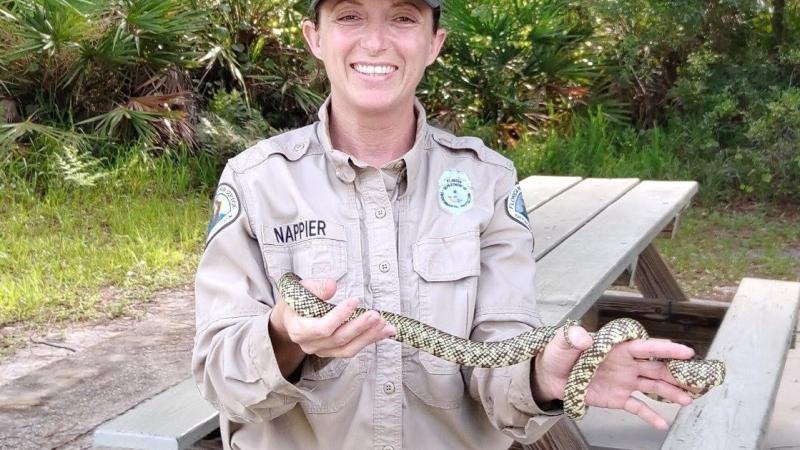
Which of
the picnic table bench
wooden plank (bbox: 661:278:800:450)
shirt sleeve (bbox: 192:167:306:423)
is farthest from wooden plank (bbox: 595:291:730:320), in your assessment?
shirt sleeve (bbox: 192:167:306:423)

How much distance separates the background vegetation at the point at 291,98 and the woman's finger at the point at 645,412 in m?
5.68

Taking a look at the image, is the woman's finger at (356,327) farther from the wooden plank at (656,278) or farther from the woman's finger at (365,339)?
the wooden plank at (656,278)

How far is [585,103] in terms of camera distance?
11609mm

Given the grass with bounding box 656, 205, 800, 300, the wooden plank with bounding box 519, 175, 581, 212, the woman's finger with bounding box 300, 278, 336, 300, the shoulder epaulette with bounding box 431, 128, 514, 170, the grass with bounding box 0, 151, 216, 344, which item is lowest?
the grass with bounding box 656, 205, 800, 300

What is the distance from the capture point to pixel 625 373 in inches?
84.7

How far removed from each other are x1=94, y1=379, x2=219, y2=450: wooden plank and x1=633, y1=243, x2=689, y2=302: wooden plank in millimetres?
3755

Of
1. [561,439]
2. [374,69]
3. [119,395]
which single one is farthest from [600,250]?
[119,395]

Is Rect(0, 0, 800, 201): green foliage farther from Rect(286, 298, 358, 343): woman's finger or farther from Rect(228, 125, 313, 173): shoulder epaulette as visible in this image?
Rect(286, 298, 358, 343): woman's finger

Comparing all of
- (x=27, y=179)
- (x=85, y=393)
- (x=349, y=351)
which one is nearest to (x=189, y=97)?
(x=27, y=179)

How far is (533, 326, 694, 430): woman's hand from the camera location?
81.4 inches

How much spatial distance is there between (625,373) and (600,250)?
2.16 metres

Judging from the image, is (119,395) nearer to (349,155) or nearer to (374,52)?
Result: (349,155)

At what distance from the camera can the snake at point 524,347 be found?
211 cm

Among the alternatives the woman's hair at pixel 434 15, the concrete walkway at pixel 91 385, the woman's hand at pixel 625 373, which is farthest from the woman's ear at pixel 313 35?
the concrete walkway at pixel 91 385
